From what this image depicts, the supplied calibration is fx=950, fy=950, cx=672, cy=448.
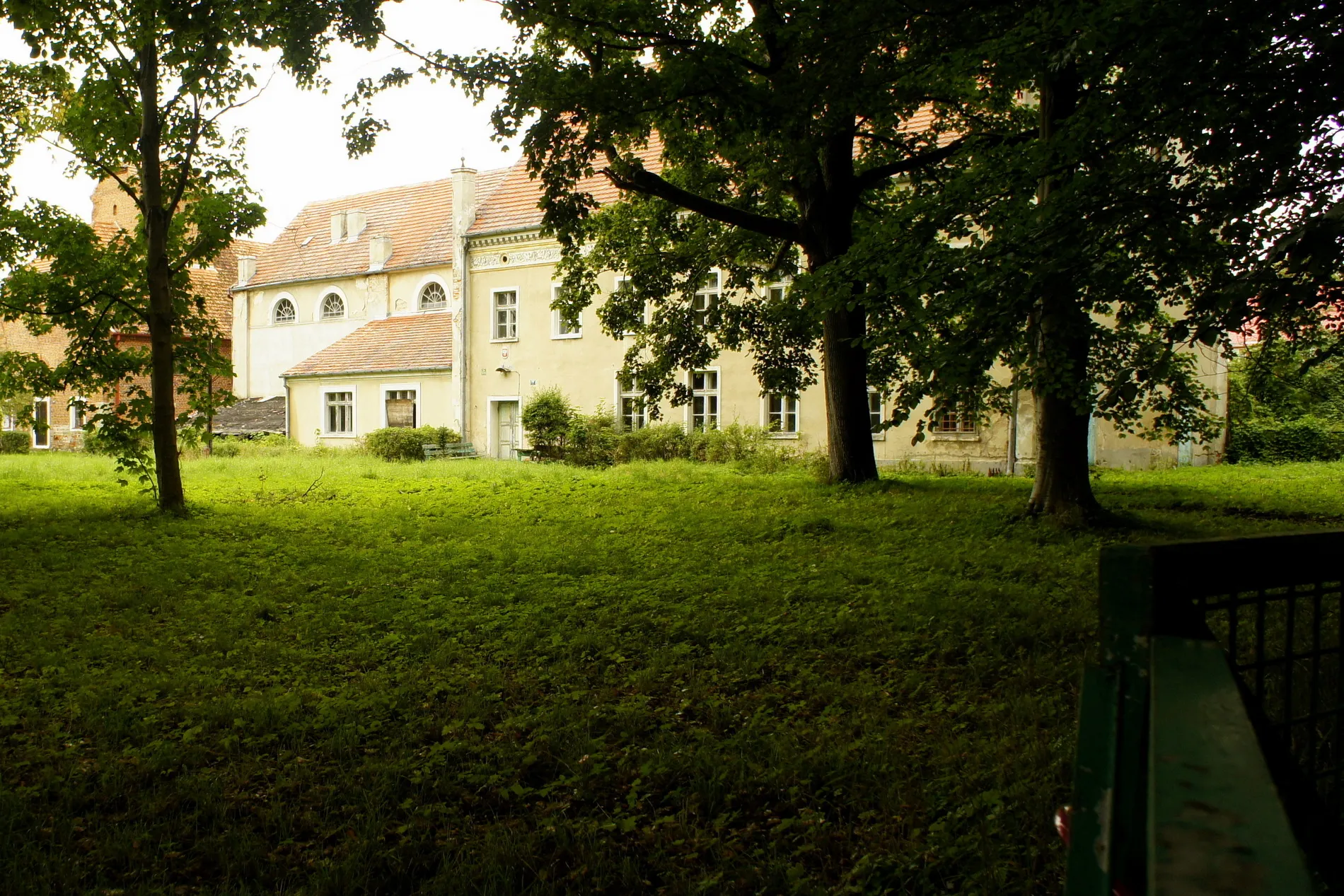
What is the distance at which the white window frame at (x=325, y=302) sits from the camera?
34.8 metres

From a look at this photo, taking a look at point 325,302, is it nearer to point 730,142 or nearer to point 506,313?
point 506,313

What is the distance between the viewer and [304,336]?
1410 inches

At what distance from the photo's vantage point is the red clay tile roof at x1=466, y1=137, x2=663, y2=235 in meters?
27.6

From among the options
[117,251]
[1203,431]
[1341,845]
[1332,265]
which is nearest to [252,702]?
[1341,845]

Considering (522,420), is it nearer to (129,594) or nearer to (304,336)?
(304,336)

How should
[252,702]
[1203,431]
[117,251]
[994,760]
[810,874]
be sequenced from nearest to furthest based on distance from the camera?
[810,874] → [994,760] → [252,702] → [1203,431] → [117,251]

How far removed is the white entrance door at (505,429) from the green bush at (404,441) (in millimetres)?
1397

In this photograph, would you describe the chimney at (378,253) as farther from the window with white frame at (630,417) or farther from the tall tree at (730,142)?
the tall tree at (730,142)

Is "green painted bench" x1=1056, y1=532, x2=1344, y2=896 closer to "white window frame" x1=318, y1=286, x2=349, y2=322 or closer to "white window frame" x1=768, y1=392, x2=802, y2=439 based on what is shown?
"white window frame" x1=768, y1=392, x2=802, y2=439

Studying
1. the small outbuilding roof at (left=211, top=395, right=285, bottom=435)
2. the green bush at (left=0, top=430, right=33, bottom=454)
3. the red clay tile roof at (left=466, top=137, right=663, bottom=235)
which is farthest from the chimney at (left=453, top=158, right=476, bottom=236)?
the green bush at (left=0, top=430, right=33, bottom=454)

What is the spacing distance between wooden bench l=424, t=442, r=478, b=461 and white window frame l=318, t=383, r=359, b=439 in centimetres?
543

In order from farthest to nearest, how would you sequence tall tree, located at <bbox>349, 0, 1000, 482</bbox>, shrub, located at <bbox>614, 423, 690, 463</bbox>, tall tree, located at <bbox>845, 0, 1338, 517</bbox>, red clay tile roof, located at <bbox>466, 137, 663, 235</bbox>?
red clay tile roof, located at <bbox>466, 137, 663, 235</bbox>
shrub, located at <bbox>614, 423, 690, 463</bbox>
tall tree, located at <bbox>349, 0, 1000, 482</bbox>
tall tree, located at <bbox>845, 0, 1338, 517</bbox>

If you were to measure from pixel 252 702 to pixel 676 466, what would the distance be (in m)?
16.2

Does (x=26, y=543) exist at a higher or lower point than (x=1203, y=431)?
lower
